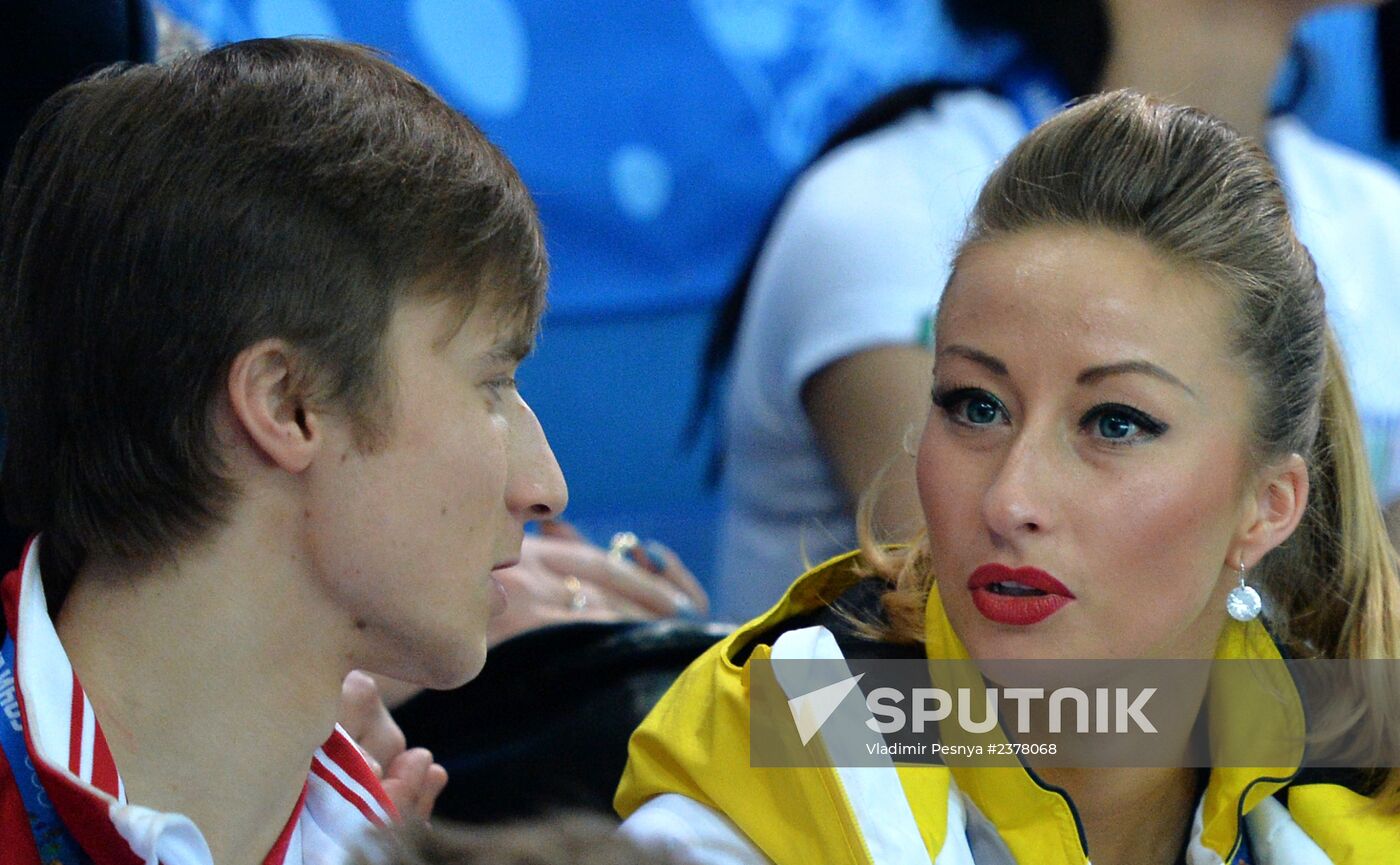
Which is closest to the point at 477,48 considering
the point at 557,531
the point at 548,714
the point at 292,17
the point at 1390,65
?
the point at 292,17

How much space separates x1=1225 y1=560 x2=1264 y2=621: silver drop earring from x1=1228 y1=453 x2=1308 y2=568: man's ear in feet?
0.06

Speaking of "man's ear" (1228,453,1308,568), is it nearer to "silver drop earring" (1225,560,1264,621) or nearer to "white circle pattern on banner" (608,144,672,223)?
"silver drop earring" (1225,560,1264,621)

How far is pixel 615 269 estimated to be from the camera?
2760mm

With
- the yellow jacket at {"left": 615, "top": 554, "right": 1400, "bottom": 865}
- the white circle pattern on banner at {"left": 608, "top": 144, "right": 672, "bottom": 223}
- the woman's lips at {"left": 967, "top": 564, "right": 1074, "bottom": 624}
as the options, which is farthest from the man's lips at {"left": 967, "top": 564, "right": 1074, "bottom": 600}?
the white circle pattern on banner at {"left": 608, "top": 144, "right": 672, "bottom": 223}

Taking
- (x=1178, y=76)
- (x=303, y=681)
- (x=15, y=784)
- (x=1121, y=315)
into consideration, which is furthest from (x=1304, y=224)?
(x=15, y=784)

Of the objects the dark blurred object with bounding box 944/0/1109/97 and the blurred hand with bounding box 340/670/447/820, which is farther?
the dark blurred object with bounding box 944/0/1109/97

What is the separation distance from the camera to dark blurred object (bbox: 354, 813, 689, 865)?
0.78m

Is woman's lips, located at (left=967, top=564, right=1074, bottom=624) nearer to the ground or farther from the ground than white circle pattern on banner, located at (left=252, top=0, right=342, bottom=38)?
nearer to the ground

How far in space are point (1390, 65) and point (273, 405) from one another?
285 cm

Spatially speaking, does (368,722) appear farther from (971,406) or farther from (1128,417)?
(1128,417)

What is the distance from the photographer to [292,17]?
92.0 inches

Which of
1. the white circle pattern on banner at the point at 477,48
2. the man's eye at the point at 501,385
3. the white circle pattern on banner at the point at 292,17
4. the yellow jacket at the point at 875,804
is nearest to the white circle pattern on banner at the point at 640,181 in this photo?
the white circle pattern on banner at the point at 477,48

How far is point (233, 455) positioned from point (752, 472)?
139cm

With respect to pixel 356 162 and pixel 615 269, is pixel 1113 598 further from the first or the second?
pixel 615 269
